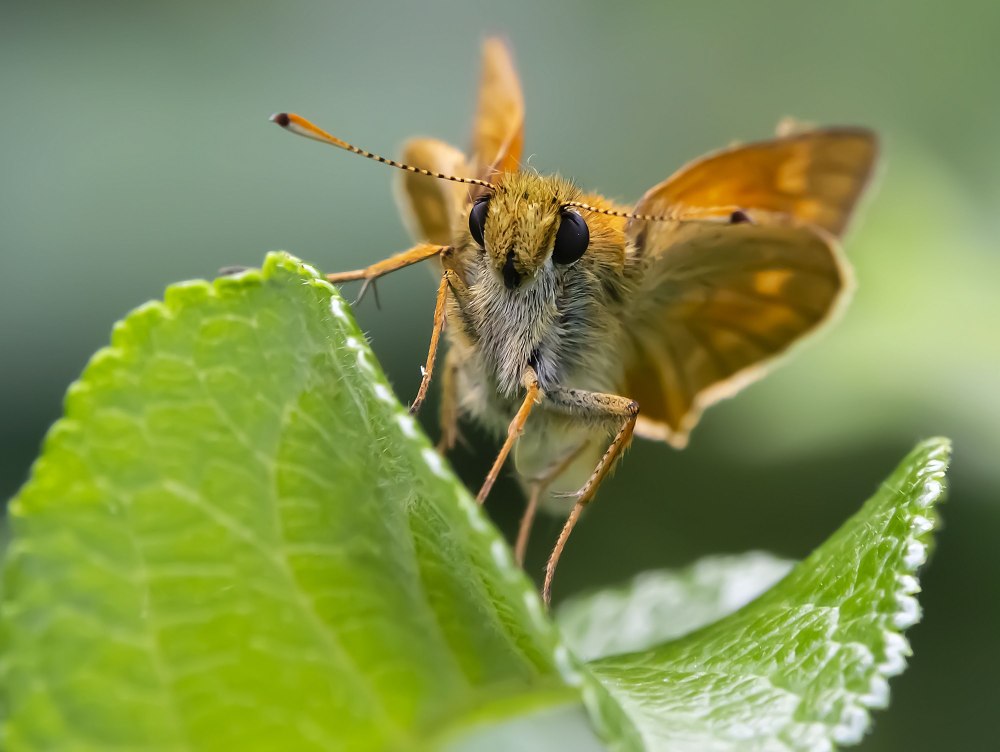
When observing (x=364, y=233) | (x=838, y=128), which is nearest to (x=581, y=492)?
(x=838, y=128)

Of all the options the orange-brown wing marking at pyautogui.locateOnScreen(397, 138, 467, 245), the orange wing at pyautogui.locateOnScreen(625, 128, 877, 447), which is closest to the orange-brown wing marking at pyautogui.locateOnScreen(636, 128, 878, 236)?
the orange wing at pyautogui.locateOnScreen(625, 128, 877, 447)

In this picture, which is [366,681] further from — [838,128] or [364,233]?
[364,233]

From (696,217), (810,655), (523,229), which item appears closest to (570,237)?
(523,229)

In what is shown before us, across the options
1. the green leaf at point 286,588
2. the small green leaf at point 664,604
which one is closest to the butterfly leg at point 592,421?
the small green leaf at point 664,604

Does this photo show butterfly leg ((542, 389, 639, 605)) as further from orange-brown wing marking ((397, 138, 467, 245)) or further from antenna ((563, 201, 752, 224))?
orange-brown wing marking ((397, 138, 467, 245))

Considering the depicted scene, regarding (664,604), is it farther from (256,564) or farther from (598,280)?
(256,564)

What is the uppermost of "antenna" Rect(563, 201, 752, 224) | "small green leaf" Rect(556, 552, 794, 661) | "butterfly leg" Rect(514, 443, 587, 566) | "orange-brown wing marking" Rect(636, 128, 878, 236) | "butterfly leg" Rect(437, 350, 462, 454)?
"orange-brown wing marking" Rect(636, 128, 878, 236)
